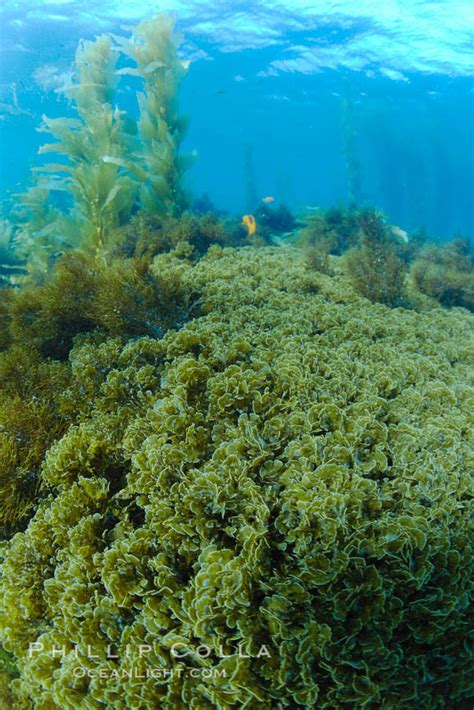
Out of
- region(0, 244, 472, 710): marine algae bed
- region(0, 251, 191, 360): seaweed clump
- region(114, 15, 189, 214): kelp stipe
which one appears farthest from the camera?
region(114, 15, 189, 214): kelp stipe

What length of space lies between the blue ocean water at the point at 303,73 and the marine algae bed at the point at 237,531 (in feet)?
31.5

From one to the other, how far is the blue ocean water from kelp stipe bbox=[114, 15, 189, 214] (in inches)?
33.3

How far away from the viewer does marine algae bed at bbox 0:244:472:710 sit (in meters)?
1.82

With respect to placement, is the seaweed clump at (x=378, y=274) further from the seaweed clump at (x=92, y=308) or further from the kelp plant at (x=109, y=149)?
the kelp plant at (x=109, y=149)

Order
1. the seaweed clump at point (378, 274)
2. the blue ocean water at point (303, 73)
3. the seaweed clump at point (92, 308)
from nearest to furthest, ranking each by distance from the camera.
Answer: the seaweed clump at point (92, 308)
the seaweed clump at point (378, 274)
the blue ocean water at point (303, 73)

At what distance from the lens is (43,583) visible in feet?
7.60

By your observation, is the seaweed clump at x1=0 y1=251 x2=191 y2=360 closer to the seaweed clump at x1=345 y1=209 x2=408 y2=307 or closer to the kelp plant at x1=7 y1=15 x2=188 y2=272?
the seaweed clump at x1=345 y1=209 x2=408 y2=307

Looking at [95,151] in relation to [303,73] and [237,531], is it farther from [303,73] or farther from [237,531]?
[303,73]

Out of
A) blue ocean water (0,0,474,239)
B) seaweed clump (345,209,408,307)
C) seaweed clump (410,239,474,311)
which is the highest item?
blue ocean water (0,0,474,239)

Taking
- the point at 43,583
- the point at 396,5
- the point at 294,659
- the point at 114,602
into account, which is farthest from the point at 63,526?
the point at 396,5

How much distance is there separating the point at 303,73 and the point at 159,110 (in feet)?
113

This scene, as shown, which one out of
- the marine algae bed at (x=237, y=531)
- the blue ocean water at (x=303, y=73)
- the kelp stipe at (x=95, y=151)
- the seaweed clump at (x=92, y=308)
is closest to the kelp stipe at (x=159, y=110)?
the kelp stipe at (x=95, y=151)

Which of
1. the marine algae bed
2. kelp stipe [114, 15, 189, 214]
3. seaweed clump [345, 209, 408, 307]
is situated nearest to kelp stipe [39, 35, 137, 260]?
kelp stipe [114, 15, 189, 214]

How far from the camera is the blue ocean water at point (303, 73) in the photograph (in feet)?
77.0
